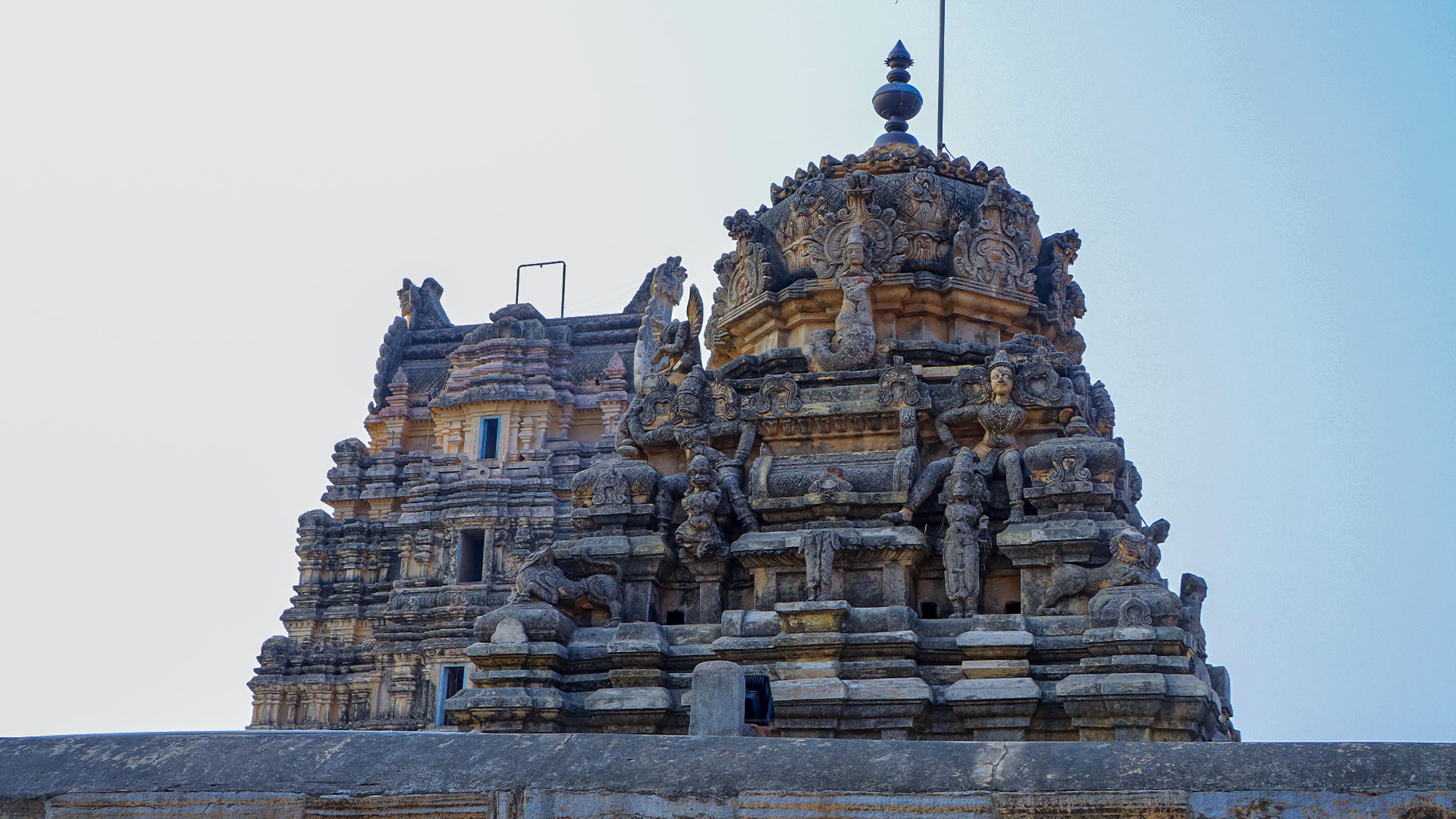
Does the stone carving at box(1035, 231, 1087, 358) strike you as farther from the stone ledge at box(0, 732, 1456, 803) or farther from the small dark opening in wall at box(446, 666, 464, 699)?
the small dark opening in wall at box(446, 666, 464, 699)

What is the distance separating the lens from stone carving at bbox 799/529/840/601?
12188mm

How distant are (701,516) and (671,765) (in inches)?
229

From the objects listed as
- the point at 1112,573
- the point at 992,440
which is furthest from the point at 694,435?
the point at 1112,573

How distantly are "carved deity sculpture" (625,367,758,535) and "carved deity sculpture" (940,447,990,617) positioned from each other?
6.01ft

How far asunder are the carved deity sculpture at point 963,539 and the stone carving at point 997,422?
12.5 inches

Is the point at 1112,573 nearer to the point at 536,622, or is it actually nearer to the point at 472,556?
the point at 536,622

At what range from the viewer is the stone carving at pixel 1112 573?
11609 millimetres

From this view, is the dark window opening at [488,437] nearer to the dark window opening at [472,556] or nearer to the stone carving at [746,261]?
the dark window opening at [472,556]

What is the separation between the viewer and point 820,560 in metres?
12.2

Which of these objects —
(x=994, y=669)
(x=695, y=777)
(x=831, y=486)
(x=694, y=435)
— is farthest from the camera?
(x=694, y=435)

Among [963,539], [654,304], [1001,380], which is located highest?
[654,304]

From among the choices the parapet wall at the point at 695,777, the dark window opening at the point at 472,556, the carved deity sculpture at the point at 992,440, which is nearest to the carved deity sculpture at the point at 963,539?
the carved deity sculpture at the point at 992,440

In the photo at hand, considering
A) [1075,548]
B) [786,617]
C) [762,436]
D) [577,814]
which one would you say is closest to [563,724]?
[786,617]

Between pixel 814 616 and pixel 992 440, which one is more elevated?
pixel 992 440
